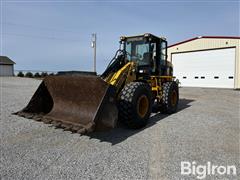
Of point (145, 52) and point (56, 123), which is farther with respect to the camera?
point (145, 52)

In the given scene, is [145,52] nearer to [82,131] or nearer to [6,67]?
[82,131]

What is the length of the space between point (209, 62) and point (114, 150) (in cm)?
1769

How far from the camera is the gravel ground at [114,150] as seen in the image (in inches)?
124

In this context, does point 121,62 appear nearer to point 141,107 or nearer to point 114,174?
point 141,107

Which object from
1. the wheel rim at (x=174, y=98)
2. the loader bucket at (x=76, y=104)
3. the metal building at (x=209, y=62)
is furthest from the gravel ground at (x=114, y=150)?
the metal building at (x=209, y=62)

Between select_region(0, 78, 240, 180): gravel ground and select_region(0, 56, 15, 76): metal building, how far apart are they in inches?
1652

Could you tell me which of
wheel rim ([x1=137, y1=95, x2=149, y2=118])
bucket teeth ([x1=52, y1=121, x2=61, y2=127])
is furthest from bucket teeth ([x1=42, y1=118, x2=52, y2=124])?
wheel rim ([x1=137, y1=95, x2=149, y2=118])

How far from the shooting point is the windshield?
22.2 ft

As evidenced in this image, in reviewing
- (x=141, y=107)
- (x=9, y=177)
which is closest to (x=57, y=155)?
(x=9, y=177)

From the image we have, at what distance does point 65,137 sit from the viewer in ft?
15.3

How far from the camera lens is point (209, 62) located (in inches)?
762

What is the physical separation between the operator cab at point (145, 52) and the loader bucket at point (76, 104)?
2203 mm

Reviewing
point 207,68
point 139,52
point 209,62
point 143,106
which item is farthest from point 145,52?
point 209,62

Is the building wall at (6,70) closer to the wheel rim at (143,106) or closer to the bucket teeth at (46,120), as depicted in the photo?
the bucket teeth at (46,120)
